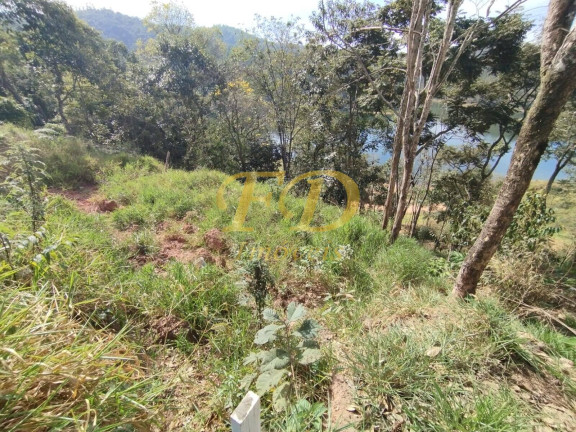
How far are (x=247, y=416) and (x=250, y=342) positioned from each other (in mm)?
1052

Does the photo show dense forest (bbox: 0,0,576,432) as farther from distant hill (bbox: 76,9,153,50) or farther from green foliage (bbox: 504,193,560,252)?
distant hill (bbox: 76,9,153,50)

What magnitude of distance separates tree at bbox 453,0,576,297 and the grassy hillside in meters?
0.85

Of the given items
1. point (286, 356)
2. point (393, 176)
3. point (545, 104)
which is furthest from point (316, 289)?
point (545, 104)

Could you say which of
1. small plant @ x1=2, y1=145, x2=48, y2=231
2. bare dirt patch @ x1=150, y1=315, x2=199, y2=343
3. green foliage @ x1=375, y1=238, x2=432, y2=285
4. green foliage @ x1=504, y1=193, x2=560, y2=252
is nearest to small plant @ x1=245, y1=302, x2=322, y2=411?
bare dirt patch @ x1=150, y1=315, x2=199, y2=343

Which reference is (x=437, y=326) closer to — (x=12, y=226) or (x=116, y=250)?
(x=116, y=250)

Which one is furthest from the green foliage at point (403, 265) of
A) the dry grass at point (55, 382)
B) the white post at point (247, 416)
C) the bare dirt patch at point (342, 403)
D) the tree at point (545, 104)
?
the dry grass at point (55, 382)

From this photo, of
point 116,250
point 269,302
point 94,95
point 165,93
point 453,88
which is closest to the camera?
point 269,302

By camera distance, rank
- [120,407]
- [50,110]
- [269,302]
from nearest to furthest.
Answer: [120,407] → [269,302] → [50,110]

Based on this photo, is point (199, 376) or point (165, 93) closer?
point (199, 376)

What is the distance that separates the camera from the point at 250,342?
1.88 meters

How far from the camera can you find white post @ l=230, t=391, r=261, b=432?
854mm

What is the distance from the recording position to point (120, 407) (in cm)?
119

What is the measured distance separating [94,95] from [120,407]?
1563 centimetres

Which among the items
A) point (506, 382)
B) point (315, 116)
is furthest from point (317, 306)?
point (315, 116)
